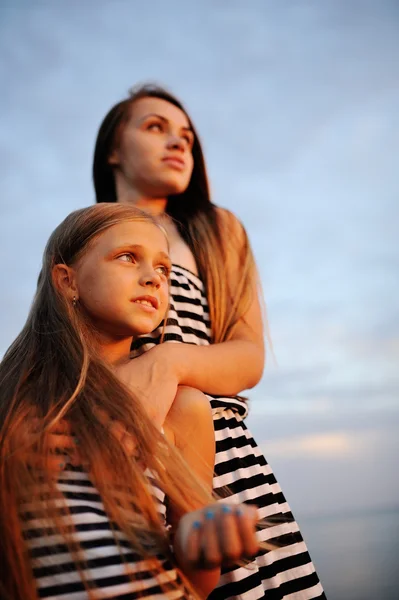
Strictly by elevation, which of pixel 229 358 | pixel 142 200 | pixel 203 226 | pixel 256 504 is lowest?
pixel 256 504

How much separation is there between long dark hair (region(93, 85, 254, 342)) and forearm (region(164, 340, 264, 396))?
20 centimetres

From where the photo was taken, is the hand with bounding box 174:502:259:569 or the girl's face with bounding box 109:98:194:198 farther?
the girl's face with bounding box 109:98:194:198

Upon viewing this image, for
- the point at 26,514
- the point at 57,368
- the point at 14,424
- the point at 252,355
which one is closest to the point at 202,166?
the point at 252,355

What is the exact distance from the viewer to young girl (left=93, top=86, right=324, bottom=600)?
1759 mm

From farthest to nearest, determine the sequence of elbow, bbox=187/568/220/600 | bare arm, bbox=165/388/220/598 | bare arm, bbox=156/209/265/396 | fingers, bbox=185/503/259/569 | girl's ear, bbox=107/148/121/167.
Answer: girl's ear, bbox=107/148/121/167 < bare arm, bbox=156/209/265/396 < bare arm, bbox=165/388/220/598 < elbow, bbox=187/568/220/600 < fingers, bbox=185/503/259/569

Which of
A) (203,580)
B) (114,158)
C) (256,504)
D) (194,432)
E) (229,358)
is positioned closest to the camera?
(203,580)

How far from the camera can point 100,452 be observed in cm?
140

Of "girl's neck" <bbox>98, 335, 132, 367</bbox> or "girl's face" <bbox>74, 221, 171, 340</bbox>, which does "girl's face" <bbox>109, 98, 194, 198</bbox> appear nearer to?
"girl's face" <bbox>74, 221, 171, 340</bbox>

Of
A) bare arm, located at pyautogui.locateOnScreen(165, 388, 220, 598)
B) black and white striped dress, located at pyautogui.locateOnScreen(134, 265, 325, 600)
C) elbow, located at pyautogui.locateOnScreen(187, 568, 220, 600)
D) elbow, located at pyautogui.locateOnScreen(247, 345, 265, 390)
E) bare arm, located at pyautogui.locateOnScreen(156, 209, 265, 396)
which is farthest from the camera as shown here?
elbow, located at pyautogui.locateOnScreen(247, 345, 265, 390)

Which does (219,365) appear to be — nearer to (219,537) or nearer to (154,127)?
(219,537)

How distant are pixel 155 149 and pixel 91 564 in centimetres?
171

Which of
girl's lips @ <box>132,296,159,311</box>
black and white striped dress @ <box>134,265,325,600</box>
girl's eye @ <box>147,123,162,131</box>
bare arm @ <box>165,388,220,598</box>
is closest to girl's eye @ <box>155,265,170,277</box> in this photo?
girl's lips @ <box>132,296,159,311</box>

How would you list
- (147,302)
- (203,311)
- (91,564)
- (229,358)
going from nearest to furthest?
1. (91,564)
2. (147,302)
3. (229,358)
4. (203,311)

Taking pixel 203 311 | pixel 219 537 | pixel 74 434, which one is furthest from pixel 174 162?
pixel 219 537
